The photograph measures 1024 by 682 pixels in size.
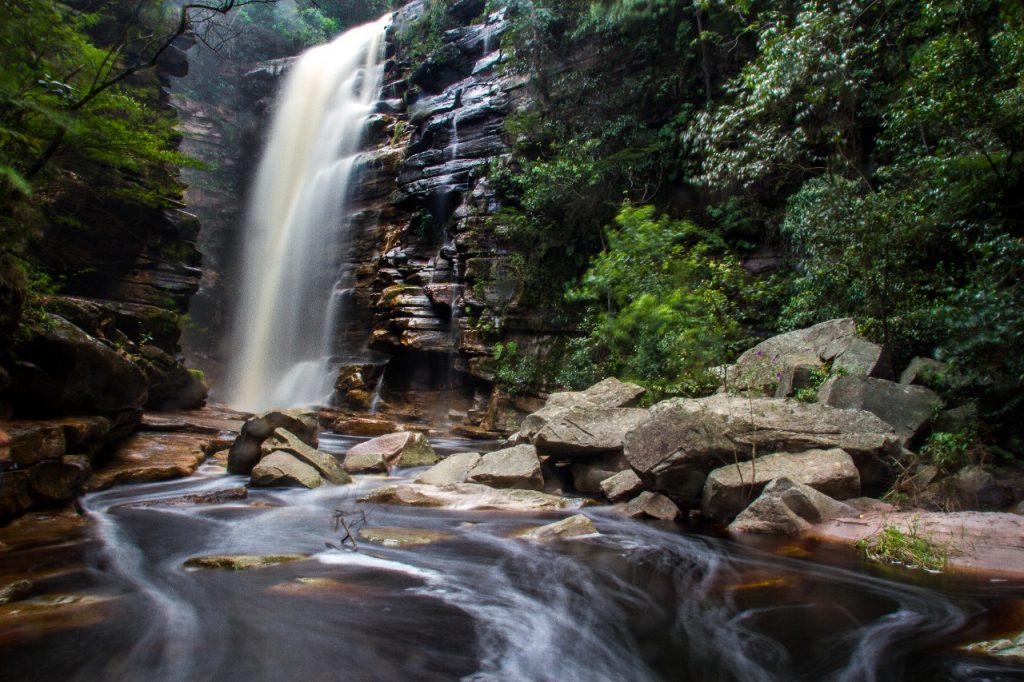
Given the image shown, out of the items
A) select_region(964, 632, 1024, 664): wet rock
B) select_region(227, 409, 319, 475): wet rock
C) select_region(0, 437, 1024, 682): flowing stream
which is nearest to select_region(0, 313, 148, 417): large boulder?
select_region(227, 409, 319, 475): wet rock

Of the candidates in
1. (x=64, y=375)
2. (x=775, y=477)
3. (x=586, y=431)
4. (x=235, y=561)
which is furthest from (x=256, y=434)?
(x=775, y=477)

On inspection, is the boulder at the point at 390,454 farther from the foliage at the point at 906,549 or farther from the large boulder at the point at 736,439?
the foliage at the point at 906,549

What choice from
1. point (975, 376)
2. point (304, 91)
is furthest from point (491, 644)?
point (304, 91)

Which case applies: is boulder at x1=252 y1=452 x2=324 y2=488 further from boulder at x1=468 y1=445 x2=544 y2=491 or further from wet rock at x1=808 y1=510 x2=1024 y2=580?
wet rock at x1=808 y1=510 x2=1024 y2=580

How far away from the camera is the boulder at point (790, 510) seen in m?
5.24

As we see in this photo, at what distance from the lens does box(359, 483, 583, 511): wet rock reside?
682 centimetres

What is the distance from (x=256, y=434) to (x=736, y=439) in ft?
22.6

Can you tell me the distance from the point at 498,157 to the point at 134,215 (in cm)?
1010

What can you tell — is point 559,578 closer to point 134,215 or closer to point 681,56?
point 681,56

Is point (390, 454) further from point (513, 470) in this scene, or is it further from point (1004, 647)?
point (1004, 647)

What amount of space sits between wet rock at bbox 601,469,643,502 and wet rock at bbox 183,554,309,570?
386cm

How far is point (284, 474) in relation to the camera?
7637mm

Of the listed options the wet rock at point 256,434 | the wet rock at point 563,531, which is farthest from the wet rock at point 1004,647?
the wet rock at point 256,434

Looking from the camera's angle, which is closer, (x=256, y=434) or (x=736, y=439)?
(x=736, y=439)
